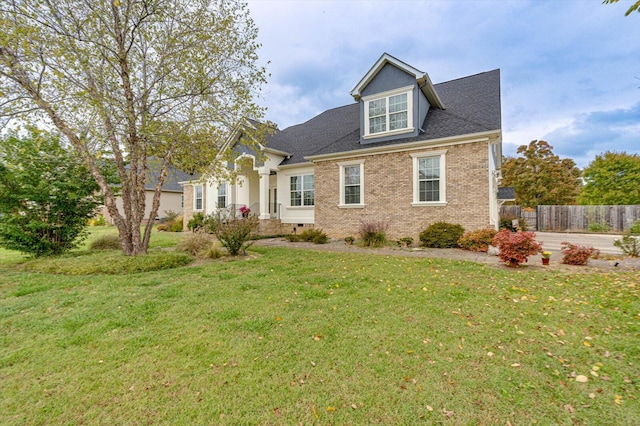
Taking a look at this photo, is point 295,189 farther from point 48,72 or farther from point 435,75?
point 435,75

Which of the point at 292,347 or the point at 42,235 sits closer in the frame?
the point at 292,347

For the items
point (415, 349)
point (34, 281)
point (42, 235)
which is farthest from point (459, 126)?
point (42, 235)

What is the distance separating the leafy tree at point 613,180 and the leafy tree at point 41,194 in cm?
3342

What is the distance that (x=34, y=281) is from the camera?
6043mm

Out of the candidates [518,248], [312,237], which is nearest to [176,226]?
[312,237]

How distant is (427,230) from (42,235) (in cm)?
1279

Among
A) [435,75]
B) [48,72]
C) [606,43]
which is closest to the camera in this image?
[48,72]

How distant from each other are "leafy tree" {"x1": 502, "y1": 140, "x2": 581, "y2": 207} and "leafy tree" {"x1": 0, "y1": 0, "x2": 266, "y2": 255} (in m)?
27.6

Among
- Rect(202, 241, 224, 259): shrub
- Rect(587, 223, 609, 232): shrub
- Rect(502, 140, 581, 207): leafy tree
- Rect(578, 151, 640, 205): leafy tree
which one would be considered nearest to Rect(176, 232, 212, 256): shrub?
Rect(202, 241, 224, 259): shrub

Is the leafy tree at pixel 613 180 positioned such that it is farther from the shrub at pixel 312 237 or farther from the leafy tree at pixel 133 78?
the leafy tree at pixel 133 78

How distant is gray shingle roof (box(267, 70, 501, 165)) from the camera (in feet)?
36.2

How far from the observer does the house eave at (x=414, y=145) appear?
32.5ft

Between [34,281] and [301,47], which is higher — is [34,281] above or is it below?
below

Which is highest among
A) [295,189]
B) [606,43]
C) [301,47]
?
[301,47]
